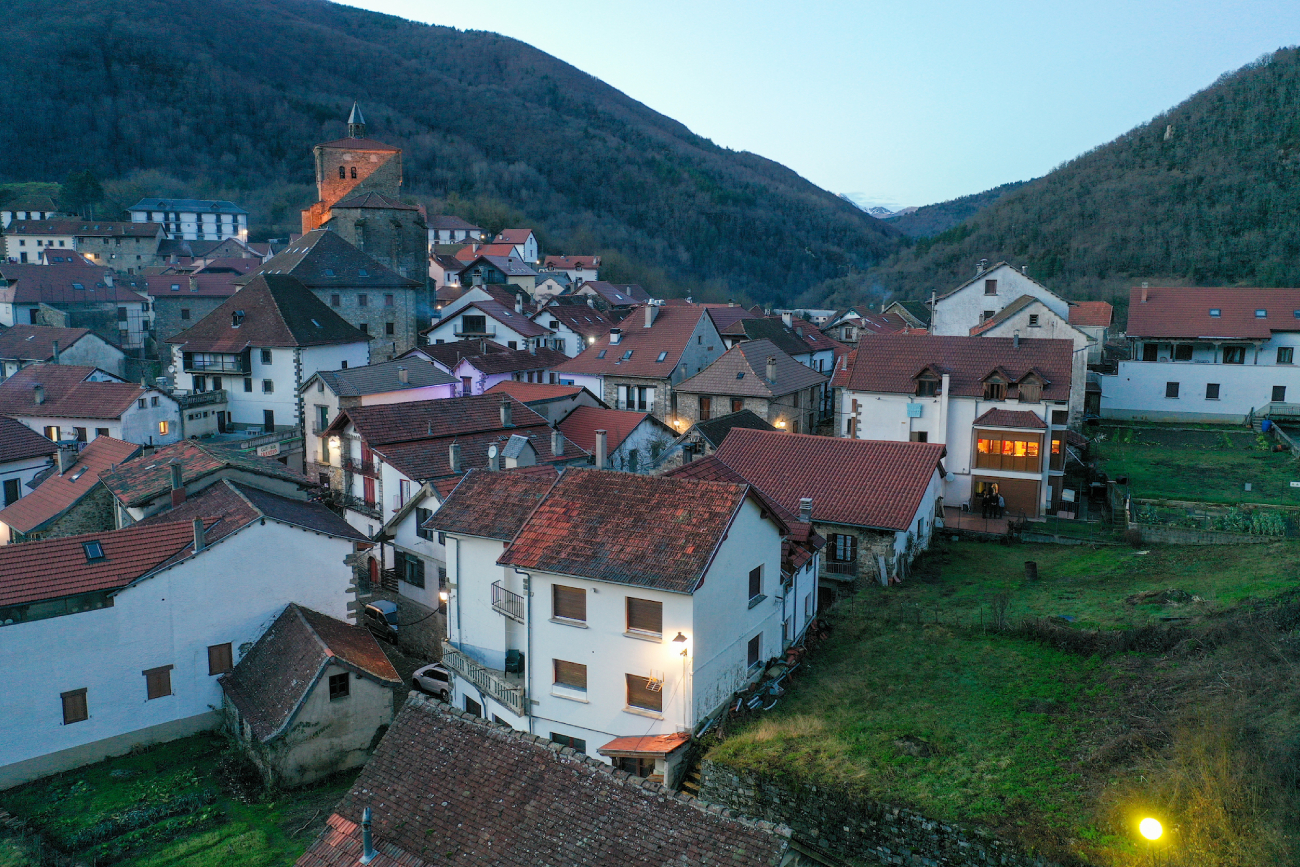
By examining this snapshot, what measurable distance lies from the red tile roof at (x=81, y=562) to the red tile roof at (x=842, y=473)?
18683 millimetres

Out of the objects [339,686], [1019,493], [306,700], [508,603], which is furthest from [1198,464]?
[306,700]

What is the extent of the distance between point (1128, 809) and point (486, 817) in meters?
10.5

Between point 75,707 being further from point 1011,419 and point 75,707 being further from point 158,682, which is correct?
point 1011,419

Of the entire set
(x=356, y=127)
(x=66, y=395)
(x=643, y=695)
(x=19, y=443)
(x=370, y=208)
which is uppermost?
(x=356, y=127)

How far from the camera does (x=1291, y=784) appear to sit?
13820mm

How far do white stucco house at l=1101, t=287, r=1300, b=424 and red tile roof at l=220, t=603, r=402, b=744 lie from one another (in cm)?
4608

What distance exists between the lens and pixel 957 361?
39.6m

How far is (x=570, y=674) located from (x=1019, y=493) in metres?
23.7

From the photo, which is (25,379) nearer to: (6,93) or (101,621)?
→ (101,621)

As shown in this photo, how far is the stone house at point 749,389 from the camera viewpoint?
48.3 metres

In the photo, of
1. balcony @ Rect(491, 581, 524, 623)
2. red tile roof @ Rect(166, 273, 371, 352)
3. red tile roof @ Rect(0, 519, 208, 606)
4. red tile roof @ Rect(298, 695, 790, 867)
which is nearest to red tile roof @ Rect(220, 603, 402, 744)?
red tile roof @ Rect(0, 519, 208, 606)

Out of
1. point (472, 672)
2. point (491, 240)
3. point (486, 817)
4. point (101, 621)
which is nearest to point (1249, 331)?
point (472, 672)

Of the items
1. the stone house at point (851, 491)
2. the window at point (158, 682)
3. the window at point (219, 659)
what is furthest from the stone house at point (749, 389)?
the window at point (158, 682)

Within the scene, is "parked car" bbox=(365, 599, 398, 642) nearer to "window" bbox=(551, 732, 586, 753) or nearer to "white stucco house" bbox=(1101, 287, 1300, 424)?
"window" bbox=(551, 732, 586, 753)
